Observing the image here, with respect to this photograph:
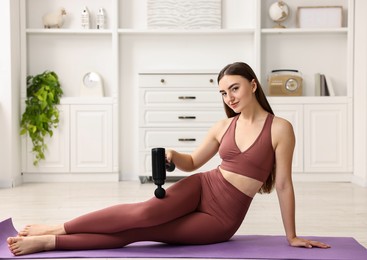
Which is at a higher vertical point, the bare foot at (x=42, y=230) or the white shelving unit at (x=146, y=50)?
the white shelving unit at (x=146, y=50)

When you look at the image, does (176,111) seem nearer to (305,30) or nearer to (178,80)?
(178,80)

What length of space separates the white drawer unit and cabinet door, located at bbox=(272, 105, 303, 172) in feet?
1.71

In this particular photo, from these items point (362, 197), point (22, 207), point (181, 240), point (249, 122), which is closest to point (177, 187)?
point (181, 240)

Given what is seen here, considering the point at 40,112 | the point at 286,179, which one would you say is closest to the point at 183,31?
the point at 40,112

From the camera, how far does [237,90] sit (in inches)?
112

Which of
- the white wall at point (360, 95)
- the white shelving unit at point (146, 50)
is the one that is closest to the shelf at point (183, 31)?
the white shelving unit at point (146, 50)

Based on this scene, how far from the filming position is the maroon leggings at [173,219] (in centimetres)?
270

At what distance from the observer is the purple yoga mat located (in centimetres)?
262

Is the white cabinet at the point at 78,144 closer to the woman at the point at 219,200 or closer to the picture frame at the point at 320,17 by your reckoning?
the picture frame at the point at 320,17

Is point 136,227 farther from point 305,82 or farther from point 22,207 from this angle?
point 305,82

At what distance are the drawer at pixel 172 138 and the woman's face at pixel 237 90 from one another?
3140mm

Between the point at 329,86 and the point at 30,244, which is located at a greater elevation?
the point at 329,86

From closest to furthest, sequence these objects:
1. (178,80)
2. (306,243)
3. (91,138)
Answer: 1. (306,243)
2. (178,80)
3. (91,138)

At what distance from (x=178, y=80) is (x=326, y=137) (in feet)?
4.67
